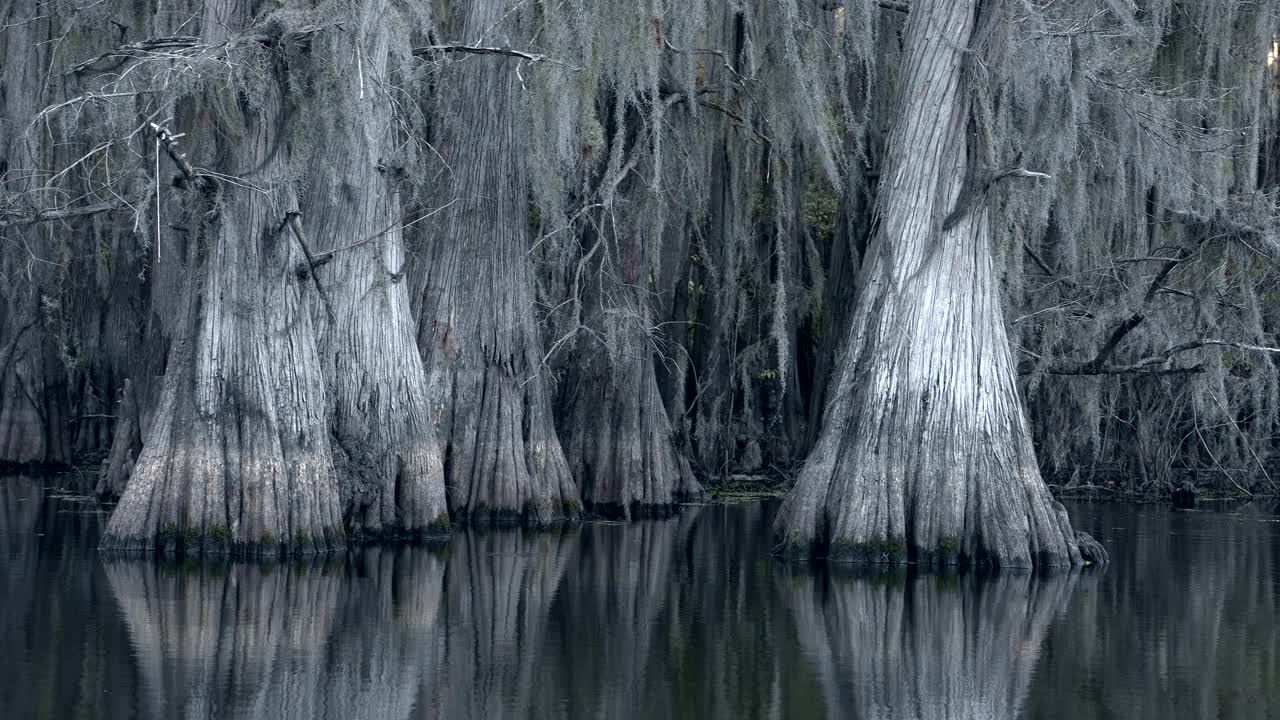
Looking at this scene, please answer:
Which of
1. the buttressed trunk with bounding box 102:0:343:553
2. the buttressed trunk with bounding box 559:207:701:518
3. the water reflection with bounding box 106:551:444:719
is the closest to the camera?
Answer: the water reflection with bounding box 106:551:444:719

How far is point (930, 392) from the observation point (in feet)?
41.7

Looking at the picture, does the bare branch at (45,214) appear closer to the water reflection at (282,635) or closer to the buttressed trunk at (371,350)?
the buttressed trunk at (371,350)

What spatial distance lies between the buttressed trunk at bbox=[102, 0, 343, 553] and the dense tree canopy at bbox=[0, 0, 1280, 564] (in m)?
0.03

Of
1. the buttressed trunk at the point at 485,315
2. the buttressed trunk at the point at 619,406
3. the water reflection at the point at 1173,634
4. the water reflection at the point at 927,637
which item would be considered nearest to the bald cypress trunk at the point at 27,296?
the buttressed trunk at the point at 485,315

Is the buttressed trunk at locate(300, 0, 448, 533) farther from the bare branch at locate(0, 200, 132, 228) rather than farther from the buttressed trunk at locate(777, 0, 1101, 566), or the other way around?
the buttressed trunk at locate(777, 0, 1101, 566)

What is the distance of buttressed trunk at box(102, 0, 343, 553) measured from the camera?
12.3 meters

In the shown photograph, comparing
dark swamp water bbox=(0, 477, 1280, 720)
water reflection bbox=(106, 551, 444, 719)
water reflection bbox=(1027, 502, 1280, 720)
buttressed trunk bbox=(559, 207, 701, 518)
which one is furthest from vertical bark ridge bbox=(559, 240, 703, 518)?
water reflection bbox=(1027, 502, 1280, 720)

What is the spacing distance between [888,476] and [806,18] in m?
5.59

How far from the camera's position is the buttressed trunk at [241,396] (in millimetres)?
12297

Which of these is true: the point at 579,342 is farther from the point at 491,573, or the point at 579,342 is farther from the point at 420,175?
the point at 491,573

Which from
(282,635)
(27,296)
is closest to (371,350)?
(282,635)

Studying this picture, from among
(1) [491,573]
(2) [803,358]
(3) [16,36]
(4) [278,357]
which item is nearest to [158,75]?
(4) [278,357]

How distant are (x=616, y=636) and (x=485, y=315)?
21.1ft

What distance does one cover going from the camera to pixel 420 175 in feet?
47.1
